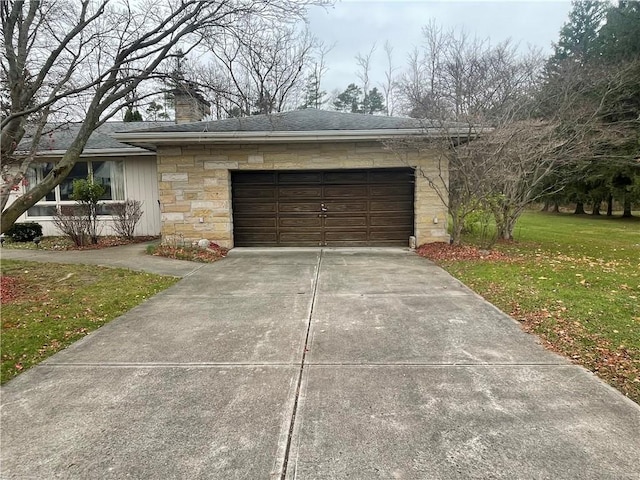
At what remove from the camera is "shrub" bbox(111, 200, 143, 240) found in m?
10.9

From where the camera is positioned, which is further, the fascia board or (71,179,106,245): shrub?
(71,179,106,245): shrub

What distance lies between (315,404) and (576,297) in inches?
171

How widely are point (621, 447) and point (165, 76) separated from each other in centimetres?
771

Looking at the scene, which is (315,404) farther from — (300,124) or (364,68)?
(364,68)

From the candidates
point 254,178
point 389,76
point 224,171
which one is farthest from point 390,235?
point 389,76

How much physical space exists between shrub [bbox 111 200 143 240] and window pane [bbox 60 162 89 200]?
207cm

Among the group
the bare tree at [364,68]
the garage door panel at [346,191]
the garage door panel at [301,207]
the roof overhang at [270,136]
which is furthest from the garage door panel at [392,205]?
the bare tree at [364,68]

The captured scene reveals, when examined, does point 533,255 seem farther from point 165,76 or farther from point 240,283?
point 165,76

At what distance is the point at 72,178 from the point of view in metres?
12.2

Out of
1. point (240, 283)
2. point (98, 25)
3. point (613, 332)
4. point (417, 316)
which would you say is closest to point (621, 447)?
point (613, 332)

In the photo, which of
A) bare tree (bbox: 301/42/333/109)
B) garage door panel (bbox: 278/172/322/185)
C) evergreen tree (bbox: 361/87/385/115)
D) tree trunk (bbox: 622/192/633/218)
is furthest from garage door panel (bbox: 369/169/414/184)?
evergreen tree (bbox: 361/87/385/115)

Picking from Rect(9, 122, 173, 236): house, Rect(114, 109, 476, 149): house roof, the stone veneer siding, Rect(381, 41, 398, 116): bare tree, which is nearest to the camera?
Rect(114, 109, 476, 149): house roof

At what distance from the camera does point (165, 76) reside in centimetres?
698

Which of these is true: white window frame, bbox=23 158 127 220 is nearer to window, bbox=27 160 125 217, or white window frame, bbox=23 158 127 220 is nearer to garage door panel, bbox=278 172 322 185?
window, bbox=27 160 125 217
